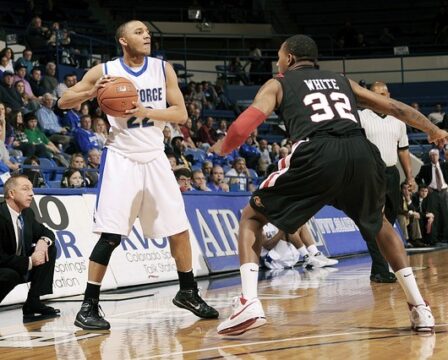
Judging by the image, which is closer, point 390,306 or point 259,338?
point 259,338

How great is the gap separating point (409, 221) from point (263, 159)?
346 cm

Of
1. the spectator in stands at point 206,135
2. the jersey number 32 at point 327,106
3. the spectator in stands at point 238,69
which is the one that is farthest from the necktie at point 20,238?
the spectator in stands at point 238,69

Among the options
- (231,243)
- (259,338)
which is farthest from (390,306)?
(231,243)

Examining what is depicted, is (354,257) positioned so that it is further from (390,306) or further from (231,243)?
(390,306)

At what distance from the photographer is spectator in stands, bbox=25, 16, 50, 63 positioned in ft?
59.6

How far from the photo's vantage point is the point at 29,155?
1259 centimetres

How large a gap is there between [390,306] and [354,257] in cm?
675

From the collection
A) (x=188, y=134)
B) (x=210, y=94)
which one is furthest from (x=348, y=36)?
(x=188, y=134)

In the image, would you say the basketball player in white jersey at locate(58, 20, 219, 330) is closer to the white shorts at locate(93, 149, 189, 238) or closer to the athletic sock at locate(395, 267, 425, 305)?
the white shorts at locate(93, 149, 189, 238)

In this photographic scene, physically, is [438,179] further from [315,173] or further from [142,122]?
[315,173]

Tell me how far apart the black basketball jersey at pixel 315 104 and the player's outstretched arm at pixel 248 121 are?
125 mm

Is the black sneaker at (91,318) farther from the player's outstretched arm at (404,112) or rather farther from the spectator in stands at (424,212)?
the spectator in stands at (424,212)

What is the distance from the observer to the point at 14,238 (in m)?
6.82

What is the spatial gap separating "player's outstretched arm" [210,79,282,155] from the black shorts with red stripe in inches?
11.3
